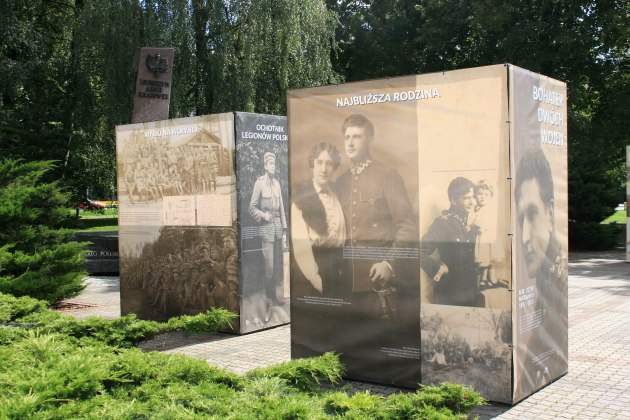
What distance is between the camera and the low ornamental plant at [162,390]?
10.6 feet

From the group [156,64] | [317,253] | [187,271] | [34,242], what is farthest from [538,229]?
[156,64]

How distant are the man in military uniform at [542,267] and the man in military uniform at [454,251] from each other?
42 cm

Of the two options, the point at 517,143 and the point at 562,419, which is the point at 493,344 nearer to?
the point at 562,419

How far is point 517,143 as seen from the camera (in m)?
5.69

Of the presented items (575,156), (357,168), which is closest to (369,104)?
(357,168)

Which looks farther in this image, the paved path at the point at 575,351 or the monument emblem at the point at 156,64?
the monument emblem at the point at 156,64

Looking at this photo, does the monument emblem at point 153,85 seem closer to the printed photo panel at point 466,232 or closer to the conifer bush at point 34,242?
the conifer bush at point 34,242

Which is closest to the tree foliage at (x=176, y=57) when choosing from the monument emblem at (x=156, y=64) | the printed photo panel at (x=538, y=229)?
the monument emblem at (x=156, y=64)

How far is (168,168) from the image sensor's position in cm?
970

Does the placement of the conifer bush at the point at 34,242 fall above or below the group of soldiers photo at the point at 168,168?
below

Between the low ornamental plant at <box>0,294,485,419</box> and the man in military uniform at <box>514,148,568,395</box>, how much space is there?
2245 millimetres

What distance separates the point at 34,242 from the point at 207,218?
3761 millimetres

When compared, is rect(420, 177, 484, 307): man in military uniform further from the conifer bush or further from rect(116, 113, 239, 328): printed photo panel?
the conifer bush

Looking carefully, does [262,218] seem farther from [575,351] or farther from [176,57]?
[176,57]
